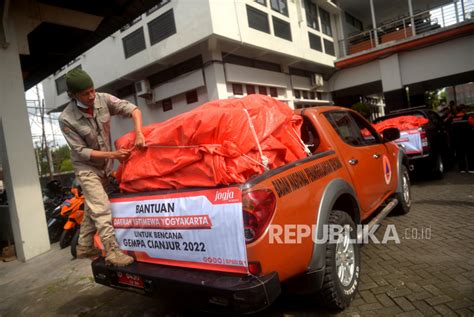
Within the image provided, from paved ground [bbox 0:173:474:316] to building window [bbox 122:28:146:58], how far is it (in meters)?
8.89

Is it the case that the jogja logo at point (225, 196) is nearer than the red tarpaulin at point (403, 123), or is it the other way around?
the jogja logo at point (225, 196)

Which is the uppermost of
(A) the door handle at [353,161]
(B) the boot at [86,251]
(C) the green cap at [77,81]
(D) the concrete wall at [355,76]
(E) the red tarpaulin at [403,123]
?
(D) the concrete wall at [355,76]

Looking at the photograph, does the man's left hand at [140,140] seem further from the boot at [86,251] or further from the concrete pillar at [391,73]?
the concrete pillar at [391,73]

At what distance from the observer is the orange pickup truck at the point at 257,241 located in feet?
6.65

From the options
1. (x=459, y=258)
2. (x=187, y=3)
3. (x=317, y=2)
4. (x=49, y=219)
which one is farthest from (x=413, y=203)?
Result: (x=317, y=2)

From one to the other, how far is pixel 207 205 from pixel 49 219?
6.22 m

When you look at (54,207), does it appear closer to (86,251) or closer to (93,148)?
(86,251)

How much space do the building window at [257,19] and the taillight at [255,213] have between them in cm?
1045

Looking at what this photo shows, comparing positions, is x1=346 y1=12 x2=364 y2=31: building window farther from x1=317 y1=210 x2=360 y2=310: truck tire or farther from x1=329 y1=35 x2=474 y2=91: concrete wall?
x1=317 y1=210 x2=360 y2=310: truck tire

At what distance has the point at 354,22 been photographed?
66.9 feet

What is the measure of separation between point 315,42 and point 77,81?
14.7 meters

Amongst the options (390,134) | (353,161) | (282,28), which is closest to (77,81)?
(353,161)

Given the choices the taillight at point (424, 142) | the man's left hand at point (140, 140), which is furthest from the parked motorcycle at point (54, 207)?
the taillight at point (424, 142)

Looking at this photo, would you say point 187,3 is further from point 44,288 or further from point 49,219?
point 44,288
